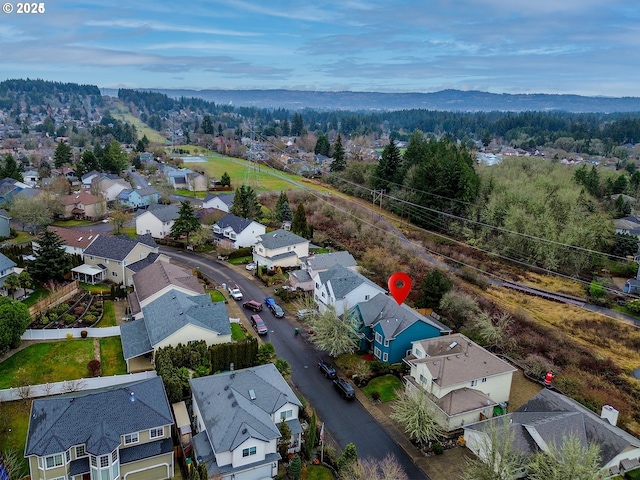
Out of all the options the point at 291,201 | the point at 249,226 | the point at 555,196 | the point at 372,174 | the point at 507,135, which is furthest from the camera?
the point at 507,135

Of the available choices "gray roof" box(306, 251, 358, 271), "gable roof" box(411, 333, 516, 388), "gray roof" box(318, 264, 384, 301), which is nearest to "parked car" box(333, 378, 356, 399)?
"gable roof" box(411, 333, 516, 388)

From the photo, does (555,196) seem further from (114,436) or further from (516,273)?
(114,436)

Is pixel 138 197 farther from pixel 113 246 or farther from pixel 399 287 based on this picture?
pixel 399 287

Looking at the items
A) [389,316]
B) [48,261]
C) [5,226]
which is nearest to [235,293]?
[389,316]

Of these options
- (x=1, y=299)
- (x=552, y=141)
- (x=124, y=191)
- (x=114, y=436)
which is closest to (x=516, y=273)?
(x=114, y=436)

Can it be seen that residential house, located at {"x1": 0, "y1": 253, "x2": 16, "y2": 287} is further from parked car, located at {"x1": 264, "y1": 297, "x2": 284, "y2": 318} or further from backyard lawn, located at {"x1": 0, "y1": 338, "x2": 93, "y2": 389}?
parked car, located at {"x1": 264, "y1": 297, "x2": 284, "y2": 318}
